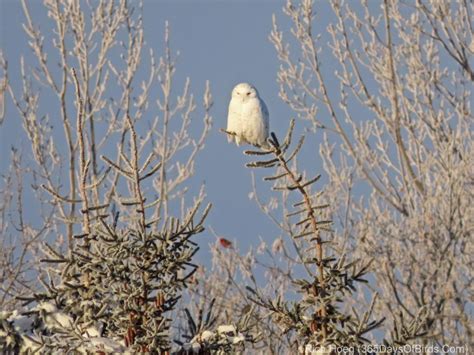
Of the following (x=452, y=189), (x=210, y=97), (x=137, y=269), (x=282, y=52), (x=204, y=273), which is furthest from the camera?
(x=204, y=273)

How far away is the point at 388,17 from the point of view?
7223 millimetres

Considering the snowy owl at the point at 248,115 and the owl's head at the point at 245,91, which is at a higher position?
the owl's head at the point at 245,91

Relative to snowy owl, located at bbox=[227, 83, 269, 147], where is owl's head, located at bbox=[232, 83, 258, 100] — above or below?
above

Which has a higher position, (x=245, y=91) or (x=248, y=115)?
(x=245, y=91)

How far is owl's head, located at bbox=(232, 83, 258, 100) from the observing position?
252 inches

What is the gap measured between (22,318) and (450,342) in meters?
5.73

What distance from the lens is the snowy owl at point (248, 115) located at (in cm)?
628

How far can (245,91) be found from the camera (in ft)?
21.0

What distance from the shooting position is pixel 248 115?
6.31 meters

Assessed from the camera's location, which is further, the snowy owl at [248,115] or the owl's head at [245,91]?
the owl's head at [245,91]

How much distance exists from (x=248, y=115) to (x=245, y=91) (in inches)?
8.5

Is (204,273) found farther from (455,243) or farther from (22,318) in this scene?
(22,318)

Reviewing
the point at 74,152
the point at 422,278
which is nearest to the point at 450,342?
the point at 422,278

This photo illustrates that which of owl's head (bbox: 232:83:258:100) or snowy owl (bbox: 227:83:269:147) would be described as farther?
owl's head (bbox: 232:83:258:100)
